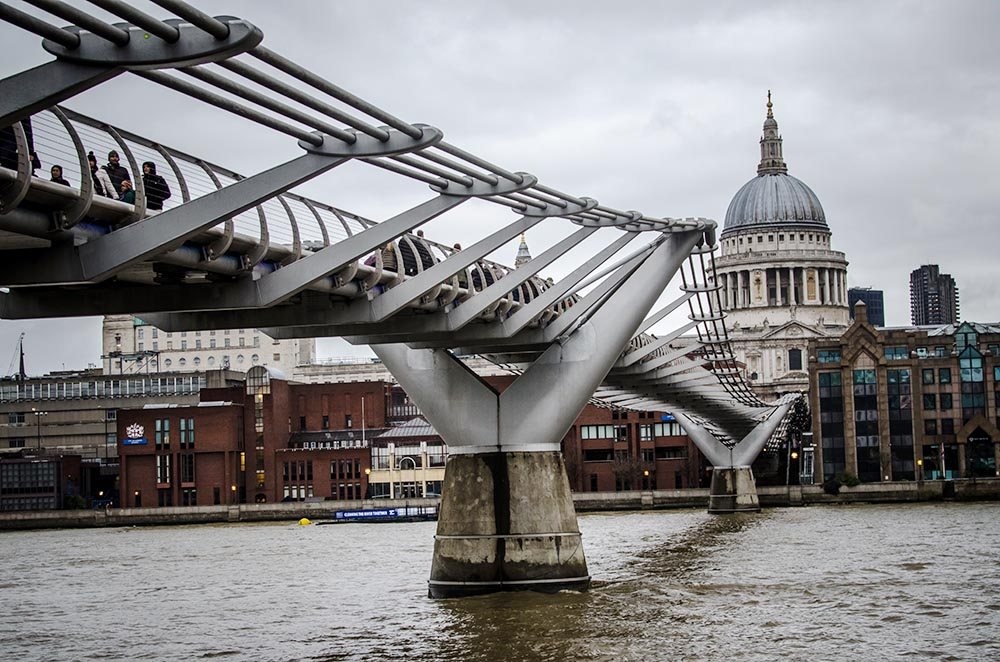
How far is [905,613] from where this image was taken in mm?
29750

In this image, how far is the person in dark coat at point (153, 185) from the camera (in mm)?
19188

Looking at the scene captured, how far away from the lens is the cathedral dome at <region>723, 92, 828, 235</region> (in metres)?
160

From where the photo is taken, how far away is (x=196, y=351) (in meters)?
170

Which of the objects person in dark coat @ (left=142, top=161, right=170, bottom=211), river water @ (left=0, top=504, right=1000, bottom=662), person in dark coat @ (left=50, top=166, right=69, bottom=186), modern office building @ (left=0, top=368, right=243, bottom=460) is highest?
modern office building @ (left=0, top=368, right=243, bottom=460)

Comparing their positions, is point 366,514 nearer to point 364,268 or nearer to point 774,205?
point 364,268

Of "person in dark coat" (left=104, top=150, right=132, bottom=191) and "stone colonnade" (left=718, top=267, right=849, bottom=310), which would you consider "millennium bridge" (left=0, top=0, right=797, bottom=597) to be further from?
"stone colonnade" (left=718, top=267, right=849, bottom=310)

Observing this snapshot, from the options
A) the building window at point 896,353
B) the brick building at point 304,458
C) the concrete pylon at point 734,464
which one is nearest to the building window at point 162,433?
the brick building at point 304,458

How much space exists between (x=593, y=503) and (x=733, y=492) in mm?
12690

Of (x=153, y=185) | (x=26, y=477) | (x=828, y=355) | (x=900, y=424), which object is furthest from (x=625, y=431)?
(x=153, y=185)

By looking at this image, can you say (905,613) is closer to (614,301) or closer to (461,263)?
(614,301)

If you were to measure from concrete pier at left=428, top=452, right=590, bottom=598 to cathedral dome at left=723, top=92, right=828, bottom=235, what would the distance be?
12883 cm

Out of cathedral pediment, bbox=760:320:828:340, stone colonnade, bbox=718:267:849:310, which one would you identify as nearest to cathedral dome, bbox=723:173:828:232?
stone colonnade, bbox=718:267:849:310

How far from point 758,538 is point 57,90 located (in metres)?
44.2

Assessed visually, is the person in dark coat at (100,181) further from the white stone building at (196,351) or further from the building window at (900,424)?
the white stone building at (196,351)
